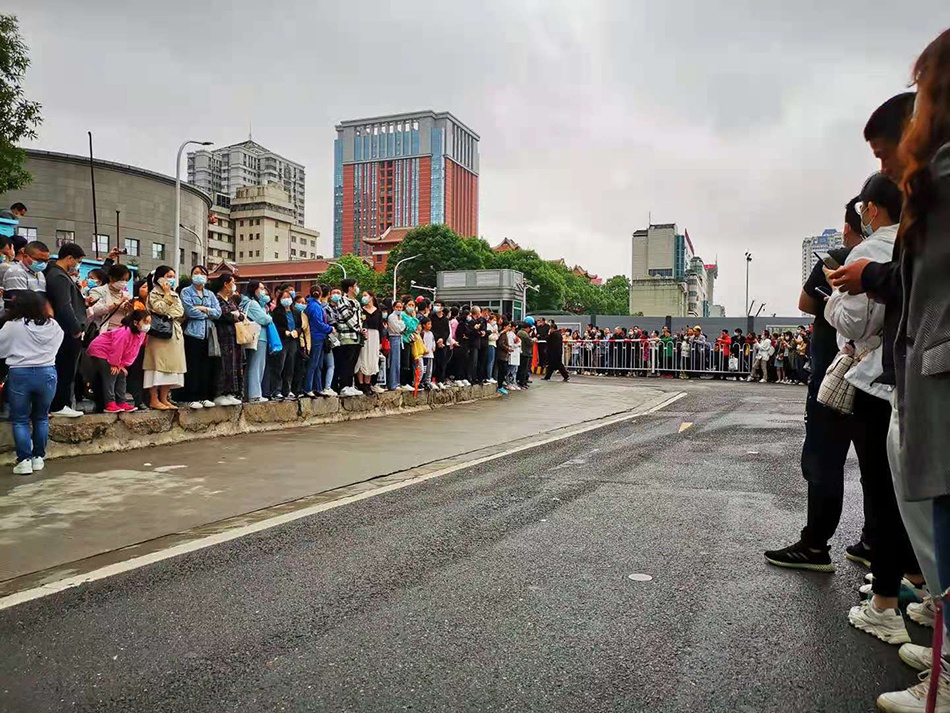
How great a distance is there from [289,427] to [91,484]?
4368 millimetres

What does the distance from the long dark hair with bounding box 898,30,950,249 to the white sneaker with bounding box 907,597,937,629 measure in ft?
7.15

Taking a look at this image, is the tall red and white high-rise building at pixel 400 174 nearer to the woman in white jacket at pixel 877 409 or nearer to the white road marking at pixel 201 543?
the white road marking at pixel 201 543

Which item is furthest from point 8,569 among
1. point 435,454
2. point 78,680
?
point 435,454

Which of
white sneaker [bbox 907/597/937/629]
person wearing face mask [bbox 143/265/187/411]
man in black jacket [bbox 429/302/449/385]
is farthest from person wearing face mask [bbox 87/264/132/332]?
Result: white sneaker [bbox 907/597/937/629]

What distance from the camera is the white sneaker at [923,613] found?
347cm

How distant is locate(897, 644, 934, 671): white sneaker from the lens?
2979 mm

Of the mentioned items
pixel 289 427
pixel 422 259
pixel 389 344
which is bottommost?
pixel 289 427

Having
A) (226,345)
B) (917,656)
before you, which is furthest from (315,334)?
(917,656)

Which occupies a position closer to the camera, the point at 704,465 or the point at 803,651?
the point at 803,651

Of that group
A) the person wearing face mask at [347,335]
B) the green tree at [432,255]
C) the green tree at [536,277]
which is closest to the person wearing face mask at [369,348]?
the person wearing face mask at [347,335]

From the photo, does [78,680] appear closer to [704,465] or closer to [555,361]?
[704,465]

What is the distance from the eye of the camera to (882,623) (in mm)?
3336

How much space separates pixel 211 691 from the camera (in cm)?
279

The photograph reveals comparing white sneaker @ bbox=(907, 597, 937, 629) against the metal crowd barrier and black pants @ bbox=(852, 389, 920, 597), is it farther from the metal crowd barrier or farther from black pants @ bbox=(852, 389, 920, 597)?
the metal crowd barrier
